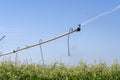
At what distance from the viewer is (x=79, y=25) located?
33.9 ft

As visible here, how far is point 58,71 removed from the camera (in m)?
10.5

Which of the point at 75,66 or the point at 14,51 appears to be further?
the point at 14,51

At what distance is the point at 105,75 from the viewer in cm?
1103

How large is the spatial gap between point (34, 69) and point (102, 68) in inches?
78.6

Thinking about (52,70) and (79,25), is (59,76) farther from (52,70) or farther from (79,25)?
(79,25)

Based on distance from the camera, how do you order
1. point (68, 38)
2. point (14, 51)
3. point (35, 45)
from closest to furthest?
point (68, 38) < point (35, 45) < point (14, 51)

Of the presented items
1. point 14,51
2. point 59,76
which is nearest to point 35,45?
point 14,51

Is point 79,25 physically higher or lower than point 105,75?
higher

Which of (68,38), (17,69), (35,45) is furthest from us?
(35,45)

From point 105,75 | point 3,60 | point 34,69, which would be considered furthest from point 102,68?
point 3,60

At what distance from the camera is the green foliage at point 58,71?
1014cm

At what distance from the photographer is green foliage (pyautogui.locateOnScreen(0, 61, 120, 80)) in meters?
10.1

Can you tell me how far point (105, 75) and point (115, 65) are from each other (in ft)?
1.90

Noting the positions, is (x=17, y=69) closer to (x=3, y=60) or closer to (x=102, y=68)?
(x=3, y=60)
